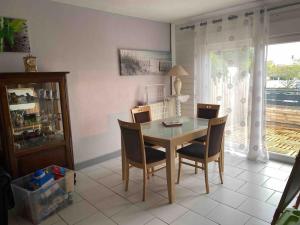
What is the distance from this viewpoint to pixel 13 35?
8.71 feet

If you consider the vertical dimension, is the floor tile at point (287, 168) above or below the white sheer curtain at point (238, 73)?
below

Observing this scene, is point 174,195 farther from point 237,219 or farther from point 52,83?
point 52,83

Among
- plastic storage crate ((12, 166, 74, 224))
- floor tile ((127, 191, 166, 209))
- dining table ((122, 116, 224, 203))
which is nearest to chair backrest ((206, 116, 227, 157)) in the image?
dining table ((122, 116, 224, 203))

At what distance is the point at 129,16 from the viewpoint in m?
3.82

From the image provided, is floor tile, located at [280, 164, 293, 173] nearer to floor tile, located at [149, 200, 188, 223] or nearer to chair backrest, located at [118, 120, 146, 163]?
floor tile, located at [149, 200, 188, 223]

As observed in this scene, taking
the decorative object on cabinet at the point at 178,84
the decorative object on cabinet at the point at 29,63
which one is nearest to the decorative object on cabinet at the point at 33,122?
the decorative object on cabinet at the point at 29,63

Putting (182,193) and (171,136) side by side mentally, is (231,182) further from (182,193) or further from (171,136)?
(171,136)

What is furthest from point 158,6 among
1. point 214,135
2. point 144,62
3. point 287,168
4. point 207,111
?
point 287,168

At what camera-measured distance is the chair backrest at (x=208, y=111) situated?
3.41m

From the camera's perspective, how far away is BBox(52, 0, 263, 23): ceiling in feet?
10.2

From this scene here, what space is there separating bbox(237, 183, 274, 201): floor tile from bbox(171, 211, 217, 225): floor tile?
711mm

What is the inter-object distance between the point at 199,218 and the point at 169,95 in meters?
2.80

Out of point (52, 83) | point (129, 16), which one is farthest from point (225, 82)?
point (52, 83)

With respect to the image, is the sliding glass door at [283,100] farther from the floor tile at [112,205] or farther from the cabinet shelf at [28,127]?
the cabinet shelf at [28,127]
